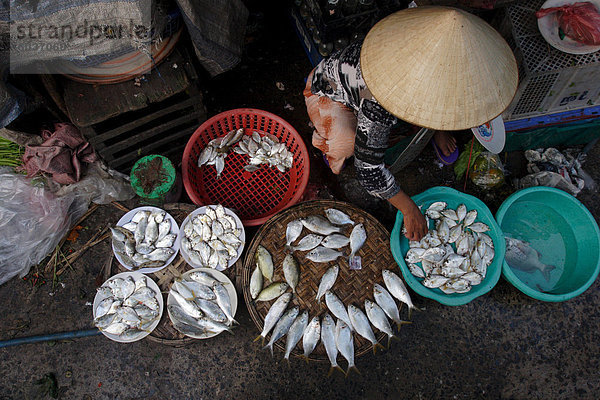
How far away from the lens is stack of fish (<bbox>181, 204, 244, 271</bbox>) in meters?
2.54

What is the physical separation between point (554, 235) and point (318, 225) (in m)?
1.99

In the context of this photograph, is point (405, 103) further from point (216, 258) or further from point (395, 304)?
point (216, 258)

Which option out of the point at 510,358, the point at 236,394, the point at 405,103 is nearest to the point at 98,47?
the point at 405,103

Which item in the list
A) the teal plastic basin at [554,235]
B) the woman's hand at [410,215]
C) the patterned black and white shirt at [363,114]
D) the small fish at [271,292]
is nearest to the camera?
the patterned black and white shirt at [363,114]

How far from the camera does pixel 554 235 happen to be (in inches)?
117

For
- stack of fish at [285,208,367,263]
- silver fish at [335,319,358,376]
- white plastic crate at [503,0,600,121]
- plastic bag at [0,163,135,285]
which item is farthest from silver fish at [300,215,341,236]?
white plastic crate at [503,0,600,121]

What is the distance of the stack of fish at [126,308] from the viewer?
244cm

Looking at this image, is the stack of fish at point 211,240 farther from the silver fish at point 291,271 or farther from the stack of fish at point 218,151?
the stack of fish at point 218,151

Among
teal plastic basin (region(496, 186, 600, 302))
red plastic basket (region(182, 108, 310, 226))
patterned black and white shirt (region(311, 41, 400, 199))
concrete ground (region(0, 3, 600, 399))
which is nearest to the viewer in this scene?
patterned black and white shirt (region(311, 41, 400, 199))

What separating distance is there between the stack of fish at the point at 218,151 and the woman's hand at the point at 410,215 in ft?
4.53

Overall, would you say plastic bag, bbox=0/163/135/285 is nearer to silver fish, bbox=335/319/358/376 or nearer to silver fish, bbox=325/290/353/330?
silver fish, bbox=325/290/353/330

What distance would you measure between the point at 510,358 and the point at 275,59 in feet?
11.2

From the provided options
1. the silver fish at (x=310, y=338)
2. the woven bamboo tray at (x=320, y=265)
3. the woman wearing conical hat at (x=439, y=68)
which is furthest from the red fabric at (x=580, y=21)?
the silver fish at (x=310, y=338)

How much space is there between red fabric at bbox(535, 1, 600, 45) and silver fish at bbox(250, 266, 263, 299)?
2623mm
